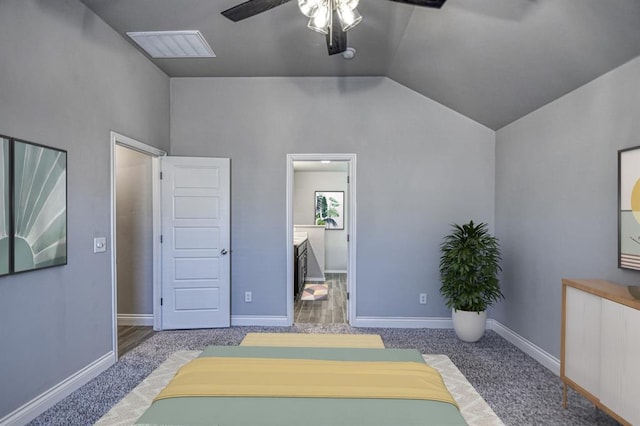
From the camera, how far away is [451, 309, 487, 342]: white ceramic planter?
3.36 meters

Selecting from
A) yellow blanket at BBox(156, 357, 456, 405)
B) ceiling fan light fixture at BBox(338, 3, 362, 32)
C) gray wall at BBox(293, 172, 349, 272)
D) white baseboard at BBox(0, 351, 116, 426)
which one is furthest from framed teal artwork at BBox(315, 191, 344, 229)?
yellow blanket at BBox(156, 357, 456, 405)

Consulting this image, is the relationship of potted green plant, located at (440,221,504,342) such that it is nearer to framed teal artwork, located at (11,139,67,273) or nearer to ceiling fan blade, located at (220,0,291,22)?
ceiling fan blade, located at (220,0,291,22)

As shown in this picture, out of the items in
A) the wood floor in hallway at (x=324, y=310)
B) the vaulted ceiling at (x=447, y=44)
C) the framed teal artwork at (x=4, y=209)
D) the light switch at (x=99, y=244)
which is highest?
the vaulted ceiling at (x=447, y=44)

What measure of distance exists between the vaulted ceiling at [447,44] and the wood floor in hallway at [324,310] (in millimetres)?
3009

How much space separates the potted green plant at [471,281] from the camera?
10.8ft

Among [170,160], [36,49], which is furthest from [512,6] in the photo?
[170,160]

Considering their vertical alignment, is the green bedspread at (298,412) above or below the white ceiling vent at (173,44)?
below

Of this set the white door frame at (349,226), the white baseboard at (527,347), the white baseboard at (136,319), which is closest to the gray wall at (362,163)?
the white door frame at (349,226)

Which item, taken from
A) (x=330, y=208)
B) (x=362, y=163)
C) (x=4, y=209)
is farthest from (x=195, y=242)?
(x=330, y=208)

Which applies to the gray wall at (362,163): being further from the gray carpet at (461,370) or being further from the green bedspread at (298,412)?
the green bedspread at (298,412)

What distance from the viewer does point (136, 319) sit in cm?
394

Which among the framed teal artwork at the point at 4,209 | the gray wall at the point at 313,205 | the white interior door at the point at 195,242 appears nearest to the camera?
the framed teal artwork at the point at 4,209

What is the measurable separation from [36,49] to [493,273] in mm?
4277

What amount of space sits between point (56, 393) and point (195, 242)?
71.1 inches
